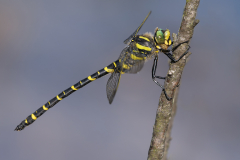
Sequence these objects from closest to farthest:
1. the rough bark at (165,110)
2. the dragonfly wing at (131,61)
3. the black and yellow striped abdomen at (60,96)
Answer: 1. the rough bark at (165,110)
2. the dragonfly wing at (131,61)
3. the black and yellow striped abdomen at (60,96)

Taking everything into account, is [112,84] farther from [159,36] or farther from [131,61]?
[159,36]

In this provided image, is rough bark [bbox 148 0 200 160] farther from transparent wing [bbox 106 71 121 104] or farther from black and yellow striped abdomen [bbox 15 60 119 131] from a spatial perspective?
black and yellow striped abdomen [bbox 15 60 119 131]

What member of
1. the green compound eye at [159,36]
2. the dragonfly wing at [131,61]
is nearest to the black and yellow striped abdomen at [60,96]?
the dragonfly wing at [131,61]

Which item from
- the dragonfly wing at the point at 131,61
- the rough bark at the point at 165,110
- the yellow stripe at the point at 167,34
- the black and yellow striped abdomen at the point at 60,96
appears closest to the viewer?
the rough bark at the point at 165,110

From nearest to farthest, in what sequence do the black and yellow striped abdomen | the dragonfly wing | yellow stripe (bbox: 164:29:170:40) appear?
yellow stripe (bbox: 164:29:170:40) < the dragonfly wing < the black and yellow striped abdomen

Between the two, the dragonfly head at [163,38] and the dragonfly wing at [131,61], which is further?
the dragonfly wing at [131,61]

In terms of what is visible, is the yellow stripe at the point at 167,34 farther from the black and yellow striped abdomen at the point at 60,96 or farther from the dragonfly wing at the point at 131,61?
the black and yellow striped abdomen at the point at 60,96

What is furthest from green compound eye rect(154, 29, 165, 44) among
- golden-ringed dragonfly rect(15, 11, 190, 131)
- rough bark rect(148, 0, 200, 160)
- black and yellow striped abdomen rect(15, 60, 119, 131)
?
black and yellow striped abdomen rect(15, 60, 119, 131)
